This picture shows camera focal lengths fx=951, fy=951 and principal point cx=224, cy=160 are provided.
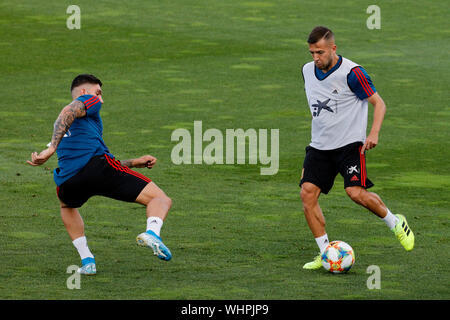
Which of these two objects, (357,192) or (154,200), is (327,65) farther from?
(154,200)

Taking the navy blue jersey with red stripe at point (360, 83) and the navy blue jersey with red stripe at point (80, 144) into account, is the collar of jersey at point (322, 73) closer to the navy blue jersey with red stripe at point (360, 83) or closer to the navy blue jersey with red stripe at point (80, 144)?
the navy blue jersey with red stripe at point (360, 83)

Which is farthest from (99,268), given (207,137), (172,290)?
(207,137)

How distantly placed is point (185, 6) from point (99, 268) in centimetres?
2058

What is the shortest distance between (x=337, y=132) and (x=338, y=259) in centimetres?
121

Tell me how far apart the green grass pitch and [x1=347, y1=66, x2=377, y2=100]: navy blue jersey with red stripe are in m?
1.63

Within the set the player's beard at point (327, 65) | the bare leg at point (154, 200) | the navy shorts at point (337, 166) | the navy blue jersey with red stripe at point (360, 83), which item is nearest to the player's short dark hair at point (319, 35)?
the player's beard at point (327, 65)

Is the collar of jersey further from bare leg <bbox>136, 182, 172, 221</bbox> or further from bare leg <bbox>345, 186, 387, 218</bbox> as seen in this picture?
bare leg <bbox>136, 182, 172, 221</bbox>

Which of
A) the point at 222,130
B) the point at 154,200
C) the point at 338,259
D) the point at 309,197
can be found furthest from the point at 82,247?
the point at 222,130

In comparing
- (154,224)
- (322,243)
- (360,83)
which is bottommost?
(322,243)

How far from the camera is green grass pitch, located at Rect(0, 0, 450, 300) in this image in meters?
8.53

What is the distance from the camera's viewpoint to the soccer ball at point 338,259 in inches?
337

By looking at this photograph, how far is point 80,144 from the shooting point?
325 inches
